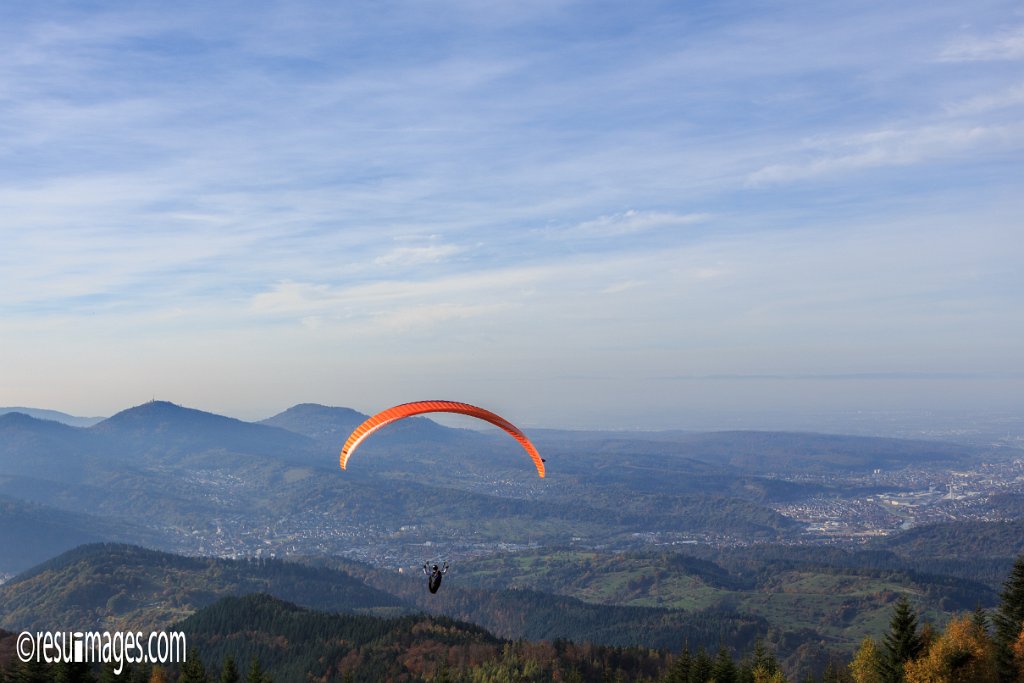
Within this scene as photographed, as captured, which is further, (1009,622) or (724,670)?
(724,670)

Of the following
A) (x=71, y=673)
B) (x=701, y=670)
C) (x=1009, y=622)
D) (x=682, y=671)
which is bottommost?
(x=682, y=671)

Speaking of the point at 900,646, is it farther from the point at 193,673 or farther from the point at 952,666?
the point at 193,673

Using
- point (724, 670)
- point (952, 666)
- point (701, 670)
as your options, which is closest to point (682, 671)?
point (701, 670)

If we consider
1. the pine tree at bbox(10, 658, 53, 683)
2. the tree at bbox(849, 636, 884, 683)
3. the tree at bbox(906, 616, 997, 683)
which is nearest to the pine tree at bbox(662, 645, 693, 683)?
the tree at bbox(849, 636, 884, 683)

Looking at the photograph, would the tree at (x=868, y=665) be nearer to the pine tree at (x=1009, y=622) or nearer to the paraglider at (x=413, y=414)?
the pine tree at (x=1009, y=622)

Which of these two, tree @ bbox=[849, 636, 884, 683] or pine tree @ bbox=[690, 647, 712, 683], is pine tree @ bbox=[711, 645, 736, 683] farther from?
tree @ bbox=[849, 636, 884, 683]

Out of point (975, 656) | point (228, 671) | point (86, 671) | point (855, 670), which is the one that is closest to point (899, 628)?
point (975, 656)
